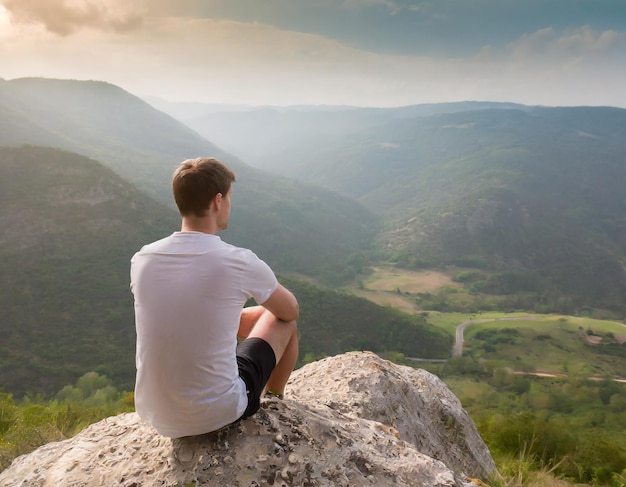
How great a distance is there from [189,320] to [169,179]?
5595 inches

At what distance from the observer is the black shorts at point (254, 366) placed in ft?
10.5

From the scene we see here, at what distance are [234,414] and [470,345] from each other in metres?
91.1

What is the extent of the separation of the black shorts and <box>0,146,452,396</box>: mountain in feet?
139

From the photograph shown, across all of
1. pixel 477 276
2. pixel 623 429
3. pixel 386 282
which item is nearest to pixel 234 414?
pixel 623 429

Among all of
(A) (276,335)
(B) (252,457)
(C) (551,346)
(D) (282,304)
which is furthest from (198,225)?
(C) (551,346)

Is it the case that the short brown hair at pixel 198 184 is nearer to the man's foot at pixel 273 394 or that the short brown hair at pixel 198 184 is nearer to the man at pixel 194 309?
the man at pixel 194 309

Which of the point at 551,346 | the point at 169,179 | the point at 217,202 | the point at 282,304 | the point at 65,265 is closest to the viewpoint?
the point at 217,202

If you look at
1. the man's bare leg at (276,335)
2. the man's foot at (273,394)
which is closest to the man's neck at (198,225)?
the man's bare leg at (276,335)

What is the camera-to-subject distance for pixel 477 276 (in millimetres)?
144000

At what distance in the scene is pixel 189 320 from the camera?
2703 mm

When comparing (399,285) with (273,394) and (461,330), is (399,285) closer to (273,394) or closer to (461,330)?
(461,330)

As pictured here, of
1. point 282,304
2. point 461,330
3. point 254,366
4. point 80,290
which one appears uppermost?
point 282,304

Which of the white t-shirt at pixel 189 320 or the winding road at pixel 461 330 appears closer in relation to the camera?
the white t-shirt at pixel 189 320

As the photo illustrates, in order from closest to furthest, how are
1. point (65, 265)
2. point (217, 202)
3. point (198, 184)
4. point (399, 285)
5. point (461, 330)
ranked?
point (198, 184) → point (217, 202) → point (65, 265) → point (461, 330) → point (399, 285)
